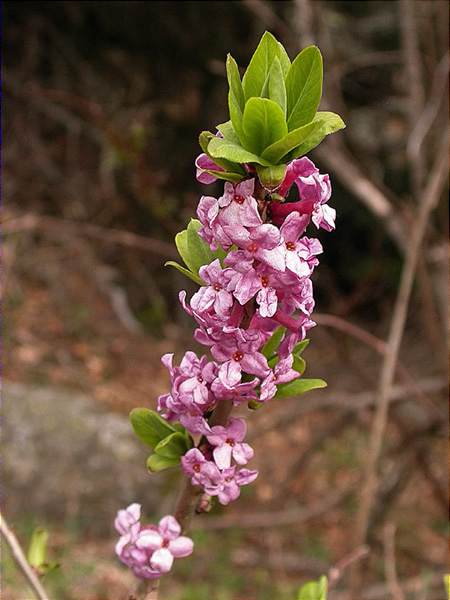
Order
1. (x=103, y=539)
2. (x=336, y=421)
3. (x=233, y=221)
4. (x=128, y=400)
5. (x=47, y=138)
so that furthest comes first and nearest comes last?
(x=47, y=138) → (x=128, y=400) → (x=103, y=539) → (x=336, y=421) → (x=233, y=221)

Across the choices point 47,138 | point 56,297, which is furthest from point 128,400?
point 47,138

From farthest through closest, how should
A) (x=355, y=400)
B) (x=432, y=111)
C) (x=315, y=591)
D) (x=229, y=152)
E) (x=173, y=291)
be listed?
(x=173, y=291)
(x=355, y=400)
(x=432, y=111)
(x=315, y=591)
(x=229, y=152)

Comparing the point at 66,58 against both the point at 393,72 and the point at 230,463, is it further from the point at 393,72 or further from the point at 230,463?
the point at 230,463

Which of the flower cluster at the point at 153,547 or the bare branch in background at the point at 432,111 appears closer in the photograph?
the flower cluster at the point at 153,547

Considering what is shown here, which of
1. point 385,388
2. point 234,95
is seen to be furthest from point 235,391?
point 385,388

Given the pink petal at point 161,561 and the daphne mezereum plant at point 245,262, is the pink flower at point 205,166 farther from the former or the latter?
the pink petal at point 161,561

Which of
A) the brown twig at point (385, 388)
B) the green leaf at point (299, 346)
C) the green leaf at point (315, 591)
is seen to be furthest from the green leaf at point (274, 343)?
the brown twig at point (385, 388)

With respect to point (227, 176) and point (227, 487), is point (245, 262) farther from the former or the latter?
point (227, 487)
